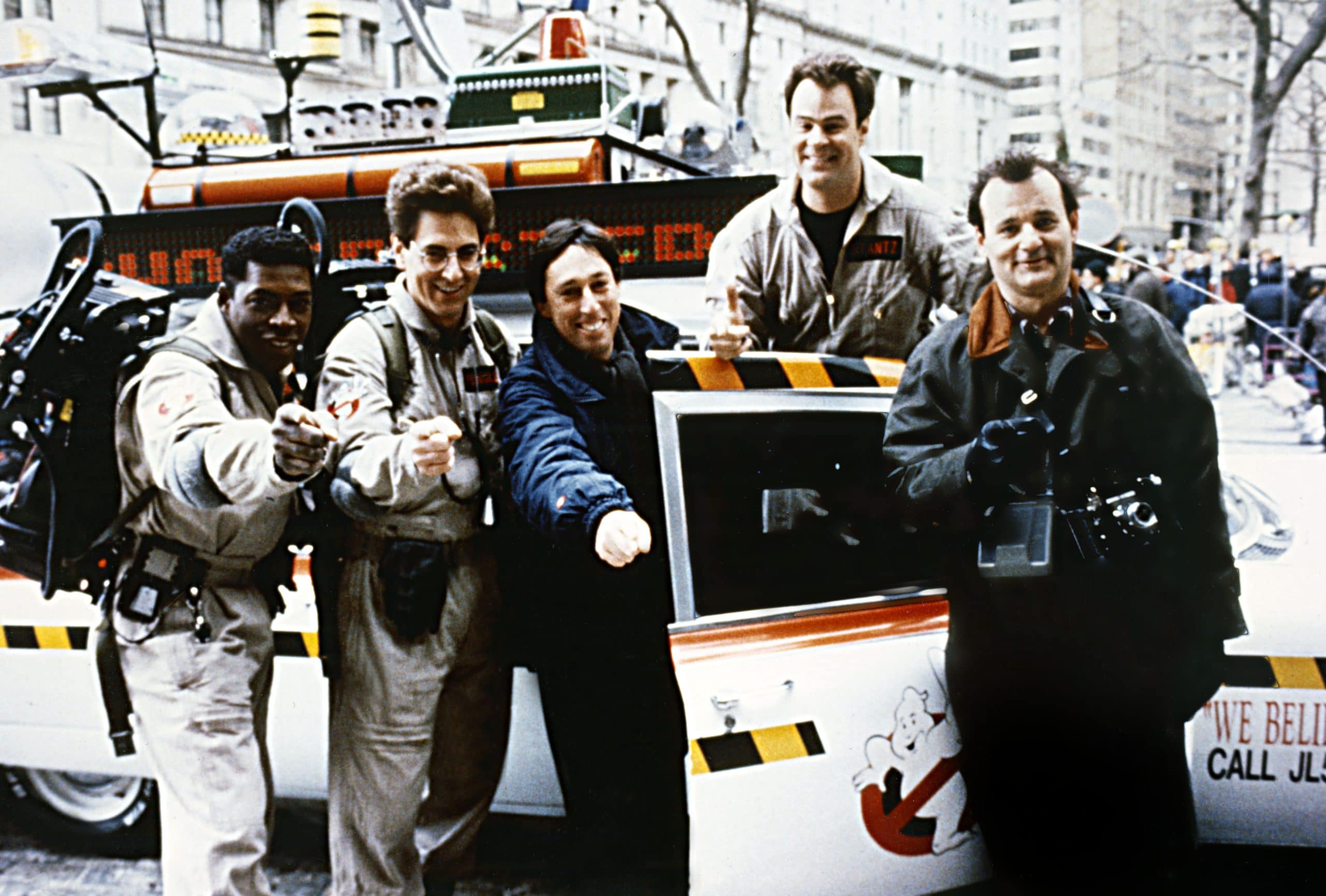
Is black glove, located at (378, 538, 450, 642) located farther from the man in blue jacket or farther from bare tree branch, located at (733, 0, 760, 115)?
bare tree branch, located at (733, 0, 760, 115)

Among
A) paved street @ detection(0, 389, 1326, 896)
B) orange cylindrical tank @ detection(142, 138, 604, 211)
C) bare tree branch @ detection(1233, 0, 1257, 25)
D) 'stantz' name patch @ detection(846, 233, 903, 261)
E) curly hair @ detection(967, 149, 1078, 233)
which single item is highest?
bare tree branch @ detection(1233, 0, 1257, 25)

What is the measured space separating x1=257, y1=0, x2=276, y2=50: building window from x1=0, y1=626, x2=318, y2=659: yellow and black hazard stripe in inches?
55.9

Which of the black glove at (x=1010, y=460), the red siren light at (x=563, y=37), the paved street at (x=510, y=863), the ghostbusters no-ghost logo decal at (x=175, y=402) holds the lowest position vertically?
the paved street at (x=510, y=863)

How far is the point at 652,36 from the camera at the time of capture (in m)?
2.75

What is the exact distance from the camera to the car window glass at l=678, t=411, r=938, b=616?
2.44 meters

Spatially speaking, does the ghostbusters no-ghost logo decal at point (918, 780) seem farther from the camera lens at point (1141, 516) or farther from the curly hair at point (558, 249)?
the curly hair at point (558, 249)

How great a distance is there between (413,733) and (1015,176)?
178cm

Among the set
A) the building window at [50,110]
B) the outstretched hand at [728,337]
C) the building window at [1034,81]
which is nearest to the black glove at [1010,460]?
the outstretched hand at [728,337]

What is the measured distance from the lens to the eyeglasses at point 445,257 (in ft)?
8.50

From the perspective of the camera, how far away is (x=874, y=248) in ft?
8.40

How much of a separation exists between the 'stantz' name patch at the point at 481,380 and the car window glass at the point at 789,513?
0.44m

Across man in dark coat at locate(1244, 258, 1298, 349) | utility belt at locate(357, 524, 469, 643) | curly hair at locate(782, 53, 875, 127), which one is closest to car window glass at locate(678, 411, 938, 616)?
utility belt at locate(357, 524, 469, 643)

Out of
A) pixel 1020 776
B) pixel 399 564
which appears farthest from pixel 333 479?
pixel 1020 776

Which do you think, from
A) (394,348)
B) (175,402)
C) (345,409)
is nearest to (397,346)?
(394,348)
